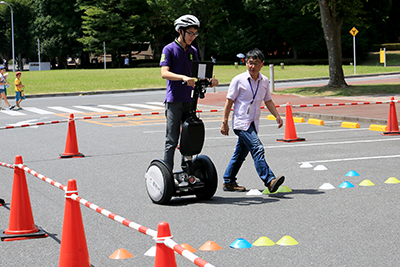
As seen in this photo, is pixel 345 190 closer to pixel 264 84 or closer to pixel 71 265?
pixel 264 84

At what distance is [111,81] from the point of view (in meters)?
40.4

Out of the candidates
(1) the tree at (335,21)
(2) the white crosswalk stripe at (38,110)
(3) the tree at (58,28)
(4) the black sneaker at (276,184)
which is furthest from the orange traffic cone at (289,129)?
(3) the tree at (58,28)

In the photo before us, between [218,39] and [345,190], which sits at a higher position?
[218,39]

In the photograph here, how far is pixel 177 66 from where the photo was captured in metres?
7.16

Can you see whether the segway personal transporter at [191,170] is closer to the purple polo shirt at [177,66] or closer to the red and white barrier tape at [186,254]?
the purple polo shirt at [177,66]

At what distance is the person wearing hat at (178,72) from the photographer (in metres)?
7.03

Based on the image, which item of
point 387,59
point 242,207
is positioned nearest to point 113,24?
point 387,59

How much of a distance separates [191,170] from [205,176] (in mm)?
188

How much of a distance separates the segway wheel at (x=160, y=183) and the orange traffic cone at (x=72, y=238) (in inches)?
95.7

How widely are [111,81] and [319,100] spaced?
823 inches

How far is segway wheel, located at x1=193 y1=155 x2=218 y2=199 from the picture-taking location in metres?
7.11

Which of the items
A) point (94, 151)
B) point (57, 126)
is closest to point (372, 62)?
point (57, 126)

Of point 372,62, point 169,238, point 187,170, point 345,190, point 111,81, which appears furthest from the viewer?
point 372,62

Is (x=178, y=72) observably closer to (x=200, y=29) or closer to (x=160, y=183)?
(x=160, y=183)
